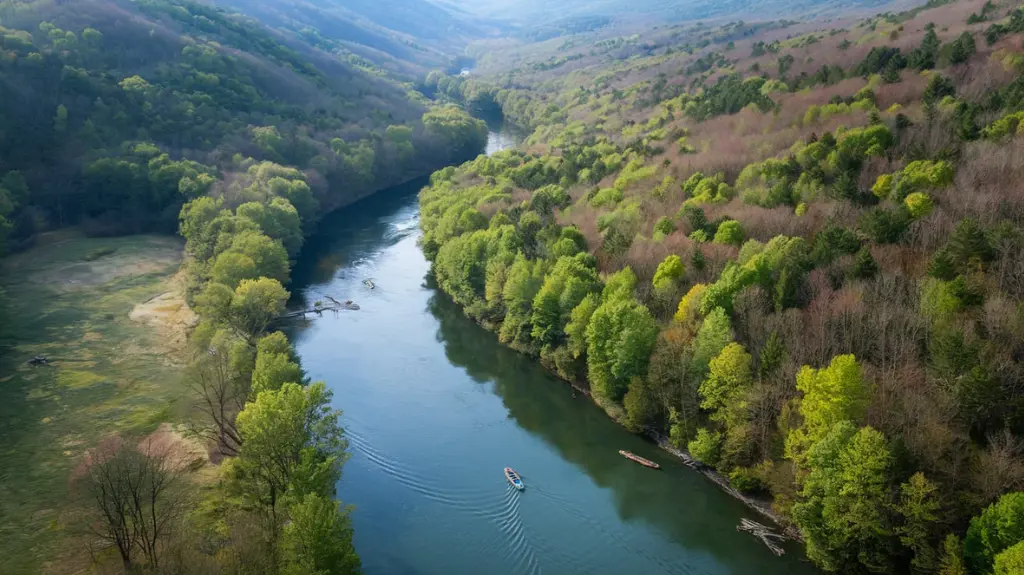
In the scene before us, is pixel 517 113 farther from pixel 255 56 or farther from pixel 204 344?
pixel 204 344

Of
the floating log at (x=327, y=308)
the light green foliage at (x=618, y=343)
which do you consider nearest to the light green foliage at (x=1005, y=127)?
the light green foliage at (x=618, y=343)

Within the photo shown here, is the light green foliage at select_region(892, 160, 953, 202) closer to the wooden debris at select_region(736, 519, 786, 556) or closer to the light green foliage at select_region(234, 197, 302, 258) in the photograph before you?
the wooden debris at select_region(736, 519, 786, 556)

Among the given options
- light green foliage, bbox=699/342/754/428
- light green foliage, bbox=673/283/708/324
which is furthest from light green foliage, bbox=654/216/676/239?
light green foliage, bbox=699/342/754/428

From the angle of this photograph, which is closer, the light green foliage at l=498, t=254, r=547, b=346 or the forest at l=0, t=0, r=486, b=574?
the forest at l=0, t=0, r=486, b=574

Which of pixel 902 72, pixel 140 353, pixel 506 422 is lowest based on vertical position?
pixel 506 422

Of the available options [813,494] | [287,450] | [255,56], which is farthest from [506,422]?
[255,56]
